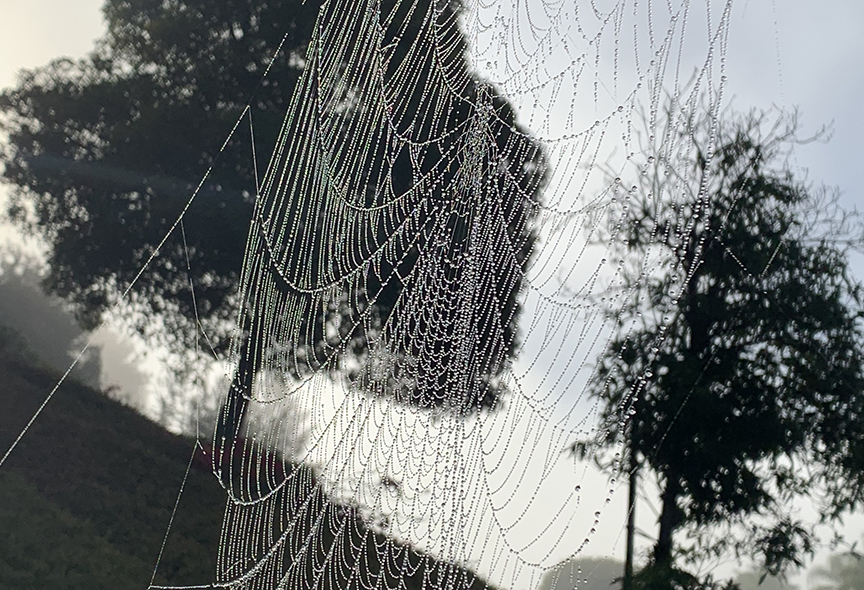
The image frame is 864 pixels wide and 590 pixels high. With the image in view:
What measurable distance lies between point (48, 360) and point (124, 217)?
2292mm

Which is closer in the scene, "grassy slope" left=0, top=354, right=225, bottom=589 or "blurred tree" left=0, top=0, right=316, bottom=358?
"grassy slope" left=0, top=354, right=225, bottom=589

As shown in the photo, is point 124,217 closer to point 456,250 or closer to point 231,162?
point 231,162

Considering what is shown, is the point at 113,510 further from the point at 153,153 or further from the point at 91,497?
the point at 153,153

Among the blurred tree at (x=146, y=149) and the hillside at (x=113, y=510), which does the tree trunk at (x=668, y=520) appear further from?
the blurred tree at (x=146, y=149)

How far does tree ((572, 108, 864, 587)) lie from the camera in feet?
17.7

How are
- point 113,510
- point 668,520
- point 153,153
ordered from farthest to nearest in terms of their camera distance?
point 153,153 → point 113,510 → point 668,520

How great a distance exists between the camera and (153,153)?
906 centimetres

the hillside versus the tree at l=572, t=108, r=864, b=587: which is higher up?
the tree at l=572, t=108, r=864, b=587

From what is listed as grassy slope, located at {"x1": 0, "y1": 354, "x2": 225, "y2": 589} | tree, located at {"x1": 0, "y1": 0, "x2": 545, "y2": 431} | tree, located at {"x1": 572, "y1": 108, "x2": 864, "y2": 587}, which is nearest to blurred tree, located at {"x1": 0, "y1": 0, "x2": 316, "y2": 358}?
tree, located at {"x1": 0, "y1": 0, "x2": 545, "y2": 431}

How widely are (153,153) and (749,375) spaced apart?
648cm

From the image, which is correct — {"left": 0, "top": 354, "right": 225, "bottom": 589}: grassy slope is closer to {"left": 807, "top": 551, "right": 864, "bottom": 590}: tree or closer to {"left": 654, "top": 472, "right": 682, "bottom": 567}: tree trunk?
{"left": 654, "top": 472, "right": 682, "bottom": 567}: tree trunk

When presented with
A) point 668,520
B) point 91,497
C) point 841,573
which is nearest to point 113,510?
point 91,497

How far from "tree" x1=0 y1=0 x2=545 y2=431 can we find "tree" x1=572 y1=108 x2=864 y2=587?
4580 mm

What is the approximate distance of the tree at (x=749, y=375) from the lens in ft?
17.7
